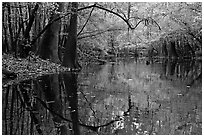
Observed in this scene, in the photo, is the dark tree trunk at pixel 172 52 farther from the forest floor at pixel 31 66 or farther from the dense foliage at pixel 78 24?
the forest floor at pixel 31 66

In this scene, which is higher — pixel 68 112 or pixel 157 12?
pixel 157 12

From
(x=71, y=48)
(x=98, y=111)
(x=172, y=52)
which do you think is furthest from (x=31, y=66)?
(x=172, y=52)

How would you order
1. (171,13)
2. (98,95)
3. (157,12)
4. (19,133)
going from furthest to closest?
(171,13)
(157,12)
(98,95)
(19,133)

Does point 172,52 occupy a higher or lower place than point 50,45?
lower

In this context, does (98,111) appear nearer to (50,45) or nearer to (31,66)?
(31,66)

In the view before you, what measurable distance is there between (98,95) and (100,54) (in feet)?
130

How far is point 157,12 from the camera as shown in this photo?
108ft

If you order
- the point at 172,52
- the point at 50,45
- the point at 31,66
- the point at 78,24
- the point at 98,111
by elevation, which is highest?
the point at 78,24

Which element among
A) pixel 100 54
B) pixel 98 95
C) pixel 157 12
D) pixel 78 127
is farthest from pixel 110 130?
pixel 100 54

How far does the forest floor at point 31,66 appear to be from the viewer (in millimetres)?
17227

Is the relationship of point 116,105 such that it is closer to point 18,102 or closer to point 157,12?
point 18,102

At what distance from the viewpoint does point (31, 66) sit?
19.3 meters

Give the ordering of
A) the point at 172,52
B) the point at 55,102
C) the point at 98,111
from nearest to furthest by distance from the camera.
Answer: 1. the point at 98,111
2. the point at 55,102
3. the point at 172,52

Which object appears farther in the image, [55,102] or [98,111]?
[55,102]
